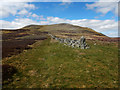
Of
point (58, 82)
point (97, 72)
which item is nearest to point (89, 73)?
point (97, 72)

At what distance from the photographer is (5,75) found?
1325 centimetres

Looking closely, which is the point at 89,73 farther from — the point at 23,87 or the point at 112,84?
the point at 23,87

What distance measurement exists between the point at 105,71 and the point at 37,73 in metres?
11.4

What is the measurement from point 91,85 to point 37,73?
8.49 meters

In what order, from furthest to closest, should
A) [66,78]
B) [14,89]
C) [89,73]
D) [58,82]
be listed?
1. [89,73]
2. [66,78]
3. [58,82]
4. [14,89]

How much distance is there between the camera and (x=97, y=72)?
46.8 feet

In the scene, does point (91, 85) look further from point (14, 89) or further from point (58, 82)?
point (14, 89)

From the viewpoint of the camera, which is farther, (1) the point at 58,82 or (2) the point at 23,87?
(1) the point at 58,82

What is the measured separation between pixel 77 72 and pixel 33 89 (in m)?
7.36

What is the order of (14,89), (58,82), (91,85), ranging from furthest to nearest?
(58,82), (91,85), (14,89)

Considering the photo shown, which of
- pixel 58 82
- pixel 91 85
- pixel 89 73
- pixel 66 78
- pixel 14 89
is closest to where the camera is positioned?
pixel 14 89

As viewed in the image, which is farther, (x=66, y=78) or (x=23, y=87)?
(x=66, y=78)

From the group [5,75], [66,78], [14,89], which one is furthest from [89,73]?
[5,75]

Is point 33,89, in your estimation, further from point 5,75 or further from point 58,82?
point 5,75
